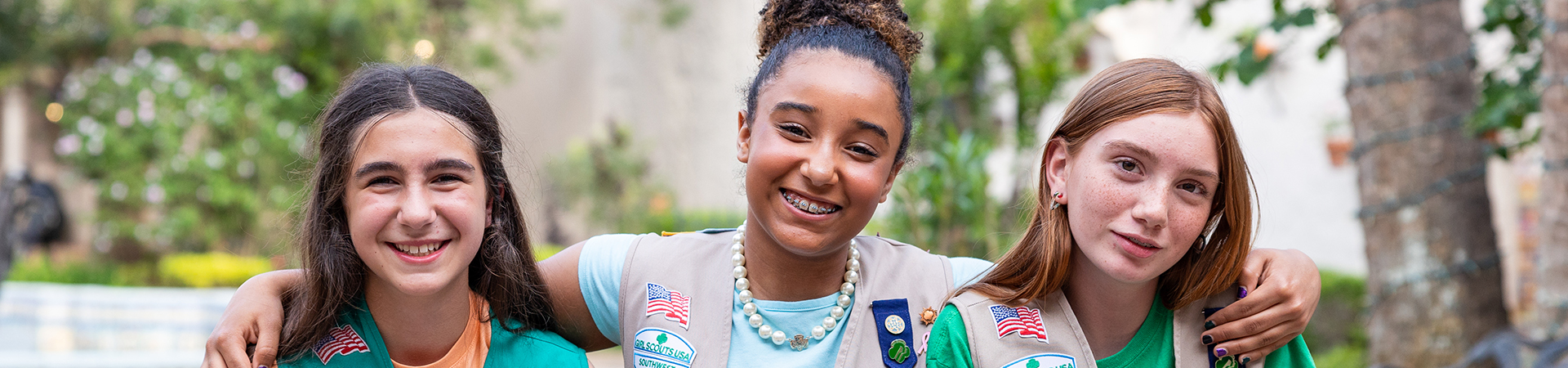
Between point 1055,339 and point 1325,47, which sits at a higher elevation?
point 1325,47

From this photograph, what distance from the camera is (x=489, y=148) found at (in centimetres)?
204

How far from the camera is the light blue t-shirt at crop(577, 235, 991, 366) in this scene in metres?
2.05

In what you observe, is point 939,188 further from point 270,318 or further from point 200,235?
point 200,235

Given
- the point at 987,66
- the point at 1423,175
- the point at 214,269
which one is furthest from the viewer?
the point at 214,269

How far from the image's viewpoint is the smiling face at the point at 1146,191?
1.73 m

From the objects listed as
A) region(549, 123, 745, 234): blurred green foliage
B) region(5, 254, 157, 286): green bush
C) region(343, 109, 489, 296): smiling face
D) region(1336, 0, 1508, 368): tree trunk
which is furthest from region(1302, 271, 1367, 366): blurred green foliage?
region(5, 254, 157, 286): green bush

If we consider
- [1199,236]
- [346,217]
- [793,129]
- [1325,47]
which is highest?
[1325,47]

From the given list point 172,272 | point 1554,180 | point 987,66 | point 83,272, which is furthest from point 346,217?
point 172,272

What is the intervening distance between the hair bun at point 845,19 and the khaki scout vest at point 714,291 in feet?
1.35

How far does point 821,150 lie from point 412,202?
0.71 meters

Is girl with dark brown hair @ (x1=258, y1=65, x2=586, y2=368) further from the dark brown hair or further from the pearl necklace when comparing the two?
the pearl necklace

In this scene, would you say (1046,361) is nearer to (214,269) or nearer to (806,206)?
(806,206)

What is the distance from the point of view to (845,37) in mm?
2025

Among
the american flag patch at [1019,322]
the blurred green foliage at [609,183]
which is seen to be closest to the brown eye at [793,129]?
the american flag patch at [1019,322]
